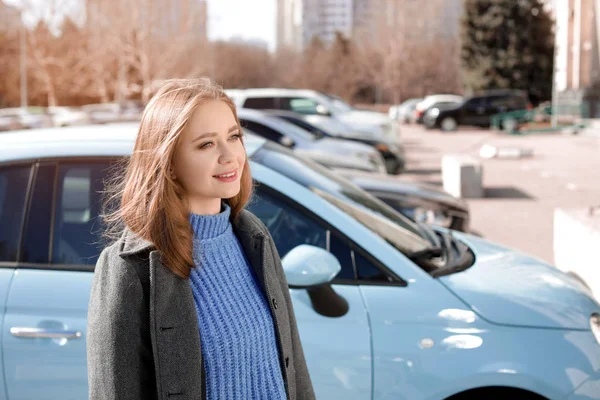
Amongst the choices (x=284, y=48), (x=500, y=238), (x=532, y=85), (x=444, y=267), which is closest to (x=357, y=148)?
(x=500, y=238)

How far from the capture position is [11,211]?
328cm

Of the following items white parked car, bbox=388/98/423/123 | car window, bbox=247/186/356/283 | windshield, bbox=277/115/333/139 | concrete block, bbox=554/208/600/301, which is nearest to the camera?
car window, bbox=247/186/356/283

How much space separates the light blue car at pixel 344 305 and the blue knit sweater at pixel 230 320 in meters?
0.89

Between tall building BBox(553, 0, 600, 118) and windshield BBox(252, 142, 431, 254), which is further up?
tall building BBox(553, 0, 600, 118)

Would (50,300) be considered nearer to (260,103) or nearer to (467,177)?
(467,177)

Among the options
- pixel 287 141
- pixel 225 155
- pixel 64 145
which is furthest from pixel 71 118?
pixel 225 155

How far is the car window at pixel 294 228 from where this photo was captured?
333cm

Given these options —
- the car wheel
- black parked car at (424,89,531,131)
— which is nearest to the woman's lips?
black parked car at (424,89,531,131)

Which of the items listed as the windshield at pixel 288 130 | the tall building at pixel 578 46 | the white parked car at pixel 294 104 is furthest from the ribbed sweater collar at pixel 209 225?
the tall building at pixel 578 46

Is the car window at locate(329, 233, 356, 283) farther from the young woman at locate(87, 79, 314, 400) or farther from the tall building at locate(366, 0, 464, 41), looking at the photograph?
the tall building at locate(366, 0, 464, 41)

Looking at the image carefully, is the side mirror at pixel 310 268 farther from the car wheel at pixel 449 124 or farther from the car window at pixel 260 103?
the car wheel at pixel 449 124

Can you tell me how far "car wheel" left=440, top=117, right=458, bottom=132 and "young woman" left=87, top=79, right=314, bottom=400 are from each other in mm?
36252

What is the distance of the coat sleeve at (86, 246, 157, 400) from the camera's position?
5.71 feet

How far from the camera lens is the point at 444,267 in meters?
3.51
